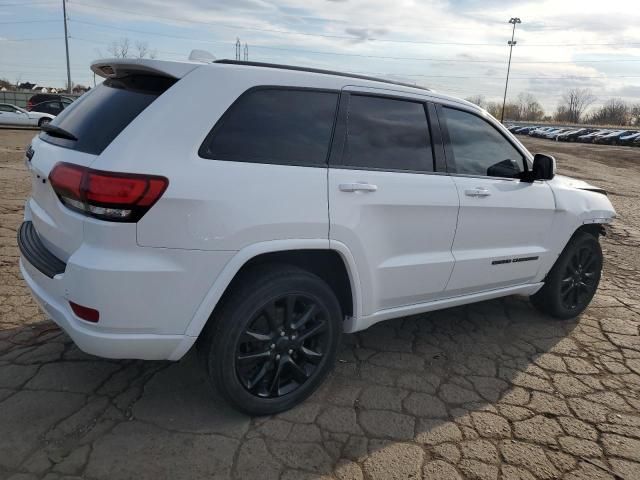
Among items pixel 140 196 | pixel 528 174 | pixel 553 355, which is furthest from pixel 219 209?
pixel 553 355

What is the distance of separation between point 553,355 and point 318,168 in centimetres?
242

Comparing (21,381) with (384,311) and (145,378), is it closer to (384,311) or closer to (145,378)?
(145,378)

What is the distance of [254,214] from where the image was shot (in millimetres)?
2475

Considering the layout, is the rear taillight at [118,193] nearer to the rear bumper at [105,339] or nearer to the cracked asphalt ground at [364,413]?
the rear bumper at [105,339]

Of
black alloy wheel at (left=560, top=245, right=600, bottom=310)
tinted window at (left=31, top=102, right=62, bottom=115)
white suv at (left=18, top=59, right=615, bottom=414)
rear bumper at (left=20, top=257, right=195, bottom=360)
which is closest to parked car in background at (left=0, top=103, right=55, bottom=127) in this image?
tinted window at (left=31, top=102, right=62, bottom=115)

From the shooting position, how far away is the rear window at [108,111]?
2.47 meters

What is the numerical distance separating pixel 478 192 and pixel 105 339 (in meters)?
2.43

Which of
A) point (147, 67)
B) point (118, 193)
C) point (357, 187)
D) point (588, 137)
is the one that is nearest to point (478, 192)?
point (357, 187)

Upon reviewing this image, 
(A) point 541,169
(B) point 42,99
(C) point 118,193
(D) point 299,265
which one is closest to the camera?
(C) point 118,193

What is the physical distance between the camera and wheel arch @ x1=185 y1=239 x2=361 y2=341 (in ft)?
8.07

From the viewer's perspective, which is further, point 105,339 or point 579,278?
point 579,278

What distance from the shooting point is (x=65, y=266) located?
96.3 inches

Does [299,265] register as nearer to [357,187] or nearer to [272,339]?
[272,339]

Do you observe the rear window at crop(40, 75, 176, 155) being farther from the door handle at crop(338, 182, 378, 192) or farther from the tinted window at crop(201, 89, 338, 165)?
the door handle at crop(338, 182, 378, 192)
